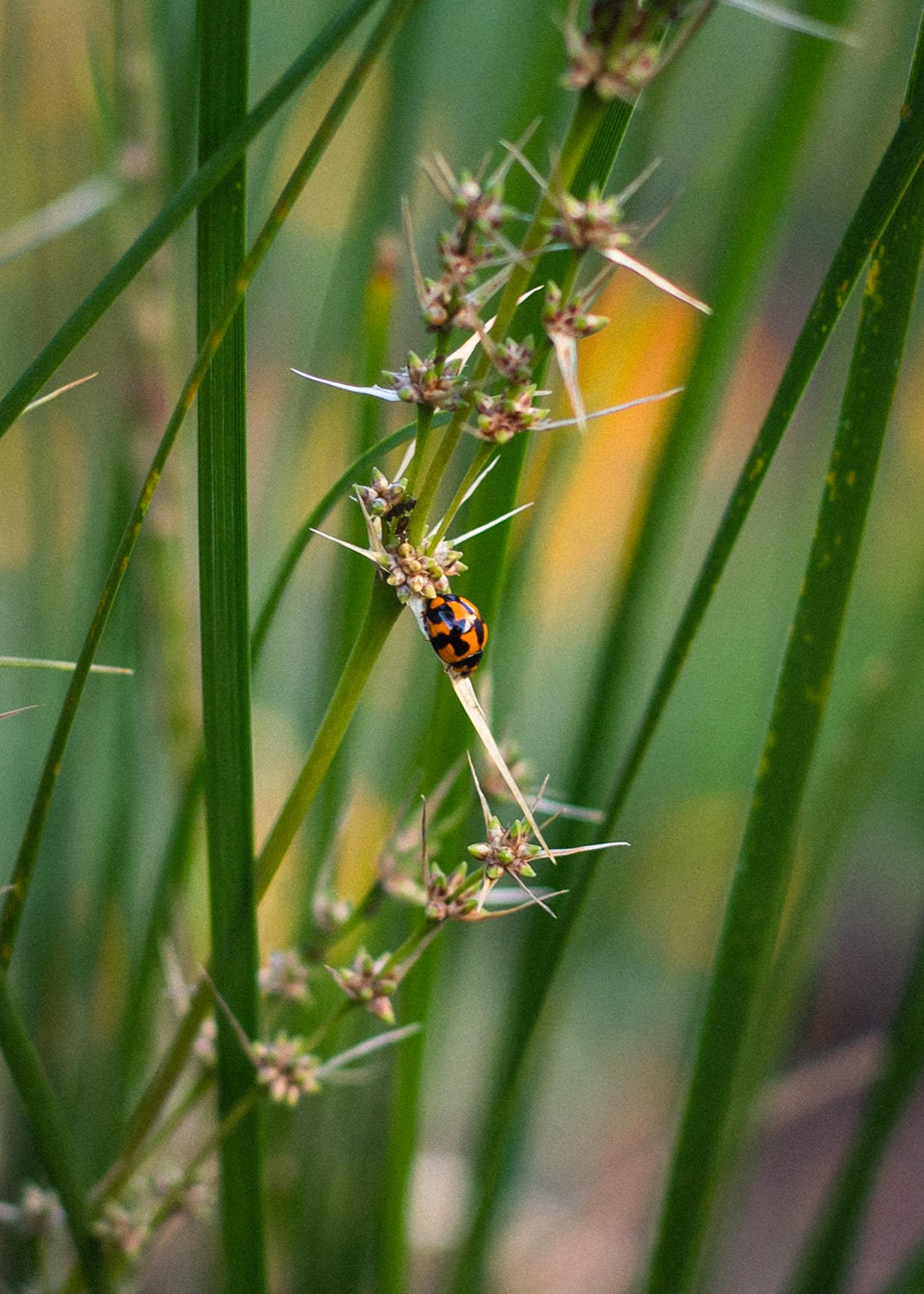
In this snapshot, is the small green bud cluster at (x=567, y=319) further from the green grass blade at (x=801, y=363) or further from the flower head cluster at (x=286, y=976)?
the flower head cluster at (x=286, y=976)

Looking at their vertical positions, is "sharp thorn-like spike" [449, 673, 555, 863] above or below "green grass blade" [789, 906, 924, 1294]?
above

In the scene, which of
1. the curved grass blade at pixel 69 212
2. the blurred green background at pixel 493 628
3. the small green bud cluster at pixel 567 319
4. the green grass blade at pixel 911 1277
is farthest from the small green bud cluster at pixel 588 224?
the green grass blade at pixel 911 1277

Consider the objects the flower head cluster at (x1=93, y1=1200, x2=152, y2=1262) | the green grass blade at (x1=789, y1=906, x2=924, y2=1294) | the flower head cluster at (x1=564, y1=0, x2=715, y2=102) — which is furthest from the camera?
the green grass blade at (x1=789, y1=906, x2=924, y2=1294)

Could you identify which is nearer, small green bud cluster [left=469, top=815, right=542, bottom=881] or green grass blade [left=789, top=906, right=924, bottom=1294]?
small green bud cluster [left=469, top=815, right=542, bottom=881]

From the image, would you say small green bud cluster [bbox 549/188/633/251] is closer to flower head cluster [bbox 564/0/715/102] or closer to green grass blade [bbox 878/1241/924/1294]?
flower head cluster [bbox 564/0/715/102]

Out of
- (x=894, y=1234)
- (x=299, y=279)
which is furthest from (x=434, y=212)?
(x=894, y=1234)

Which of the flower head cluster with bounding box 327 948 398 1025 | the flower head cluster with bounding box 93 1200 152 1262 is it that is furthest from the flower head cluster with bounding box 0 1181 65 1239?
the flower head cluster with bounding box 327 948 398 1025
